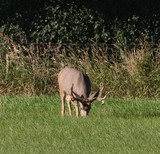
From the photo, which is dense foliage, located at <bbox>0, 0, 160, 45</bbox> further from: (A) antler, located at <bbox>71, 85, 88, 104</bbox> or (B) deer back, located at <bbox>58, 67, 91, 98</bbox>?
(A) antler, located at <bbox>71, 85, 88, 104</bbox>

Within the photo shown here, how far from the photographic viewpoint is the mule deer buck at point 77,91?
14.5m

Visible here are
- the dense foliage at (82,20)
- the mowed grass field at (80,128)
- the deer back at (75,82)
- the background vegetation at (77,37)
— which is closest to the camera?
the mowed grass field at (80,128)

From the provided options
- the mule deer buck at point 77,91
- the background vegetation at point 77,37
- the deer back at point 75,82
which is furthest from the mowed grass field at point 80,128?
the background vegetation at point 77,37

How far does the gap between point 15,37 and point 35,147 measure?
988 centimetres

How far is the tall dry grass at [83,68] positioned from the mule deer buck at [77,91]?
2.52 m

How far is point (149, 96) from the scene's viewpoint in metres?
18.4

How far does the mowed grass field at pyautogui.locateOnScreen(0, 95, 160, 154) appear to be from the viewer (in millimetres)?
10836

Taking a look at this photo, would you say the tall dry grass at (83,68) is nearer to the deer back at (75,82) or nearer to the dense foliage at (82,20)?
the dense foliage at (82,20)

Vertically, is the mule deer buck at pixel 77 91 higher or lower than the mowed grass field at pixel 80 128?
higher

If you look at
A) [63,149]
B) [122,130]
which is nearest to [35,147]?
[63,149]

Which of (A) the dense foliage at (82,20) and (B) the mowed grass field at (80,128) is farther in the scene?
(A) the dense foliage at (82,20)

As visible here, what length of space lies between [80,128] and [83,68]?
6.85 m

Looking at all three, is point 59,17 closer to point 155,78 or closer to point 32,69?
point 32,69

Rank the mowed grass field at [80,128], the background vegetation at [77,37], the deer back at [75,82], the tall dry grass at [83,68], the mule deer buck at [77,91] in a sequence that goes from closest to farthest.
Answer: the mowed grass field at [80,128] < the mule deer buck at [77,91] < the deer back at [75,82] < the tall dry grass at [83,68] < the background vegetation at [77,37]
